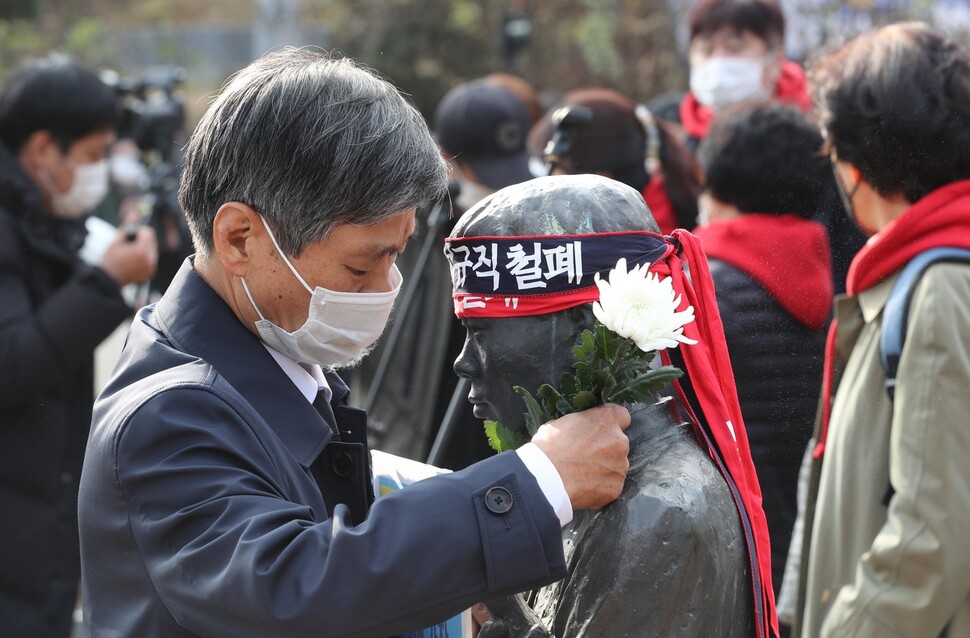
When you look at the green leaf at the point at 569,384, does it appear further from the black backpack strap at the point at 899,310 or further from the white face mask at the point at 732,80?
the white face mask at the point at 732,80

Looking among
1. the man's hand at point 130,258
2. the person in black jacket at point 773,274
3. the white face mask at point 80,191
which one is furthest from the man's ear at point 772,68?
the white face mask at point 80,191

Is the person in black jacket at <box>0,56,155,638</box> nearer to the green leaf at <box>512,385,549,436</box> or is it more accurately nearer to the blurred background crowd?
the blurred background crowd

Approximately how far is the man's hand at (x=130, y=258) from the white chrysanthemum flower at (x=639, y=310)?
112 inches

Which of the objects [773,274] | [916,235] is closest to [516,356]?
[916,235]

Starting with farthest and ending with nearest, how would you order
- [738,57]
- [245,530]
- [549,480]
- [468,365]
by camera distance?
[738,57], [468,365], [549,480], [245,530]

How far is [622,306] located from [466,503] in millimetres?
429

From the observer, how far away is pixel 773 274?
11.5 ft

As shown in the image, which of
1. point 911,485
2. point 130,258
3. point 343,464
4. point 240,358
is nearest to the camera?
point 240,358

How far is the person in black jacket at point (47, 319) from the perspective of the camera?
390 cm

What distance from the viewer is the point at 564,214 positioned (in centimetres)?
220

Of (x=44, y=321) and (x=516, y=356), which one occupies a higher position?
(x=516, y=356)

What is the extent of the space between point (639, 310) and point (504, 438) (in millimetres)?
473

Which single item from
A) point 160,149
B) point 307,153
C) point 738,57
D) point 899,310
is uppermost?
point 307,153

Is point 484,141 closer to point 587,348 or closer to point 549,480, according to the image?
point 587,348
